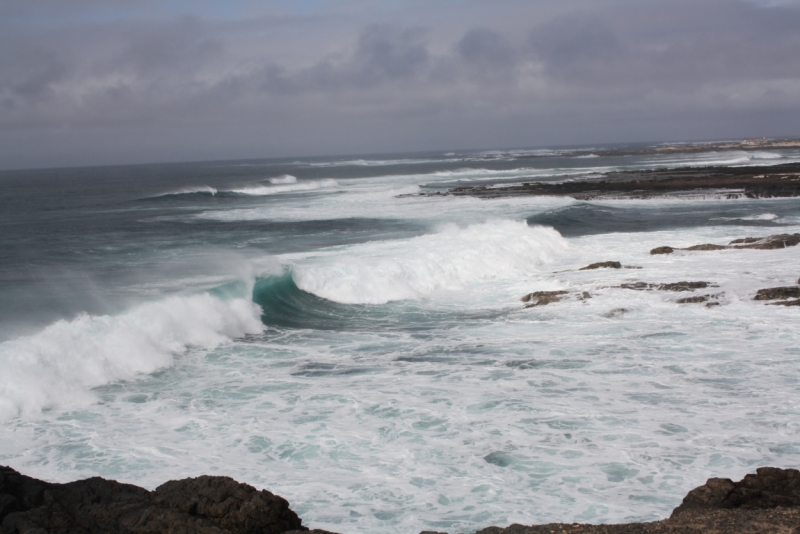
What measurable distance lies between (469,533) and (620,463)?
6.79 ft

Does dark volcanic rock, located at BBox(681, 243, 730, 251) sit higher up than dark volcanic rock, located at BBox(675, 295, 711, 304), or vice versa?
dark volcanic rock, located at BBox(681, 243, 730, 251)

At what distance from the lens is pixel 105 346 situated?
1188cm

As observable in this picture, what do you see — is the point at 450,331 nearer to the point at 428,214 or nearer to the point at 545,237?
the point at 545,237

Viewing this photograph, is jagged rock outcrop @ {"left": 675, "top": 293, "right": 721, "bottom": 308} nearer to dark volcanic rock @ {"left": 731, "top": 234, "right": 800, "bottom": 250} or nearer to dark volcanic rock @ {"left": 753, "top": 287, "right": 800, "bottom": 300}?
dark volcanic rock @ {"left": 753, "top": 287, "right": 800, "bottom": 300}

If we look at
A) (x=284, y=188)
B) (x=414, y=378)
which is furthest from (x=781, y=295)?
(x=284, y=188)

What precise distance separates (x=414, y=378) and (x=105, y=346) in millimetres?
5285

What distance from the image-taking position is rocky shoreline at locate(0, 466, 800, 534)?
16.5ft

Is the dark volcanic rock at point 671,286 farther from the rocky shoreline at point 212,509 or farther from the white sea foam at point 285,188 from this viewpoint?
the white sea foam at point 285,188

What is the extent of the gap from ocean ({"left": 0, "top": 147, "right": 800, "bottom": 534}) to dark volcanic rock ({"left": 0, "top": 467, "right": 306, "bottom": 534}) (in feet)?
3.85

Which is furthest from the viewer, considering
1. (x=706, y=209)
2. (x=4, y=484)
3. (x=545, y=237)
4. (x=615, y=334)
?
(x=706, y=209)

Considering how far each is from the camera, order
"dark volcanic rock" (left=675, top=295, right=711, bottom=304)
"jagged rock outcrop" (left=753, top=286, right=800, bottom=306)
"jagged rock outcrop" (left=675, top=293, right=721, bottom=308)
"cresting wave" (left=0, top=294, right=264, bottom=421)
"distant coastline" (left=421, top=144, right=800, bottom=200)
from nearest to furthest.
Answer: "cresting wave" (left=0, top=294, right=264, bottom=421), "jagged rock outcrop" (left=753, top=286, right=800, bottom=306), "jagged rock outcrop" (left=675, top=293, right=721, bottom=308), "dark volcanic rock" (left=675, top=295, right=711, bottom=304), "distant coastline" (left=421, top=144, right=800, bottom=200)

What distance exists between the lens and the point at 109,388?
35.3 ft

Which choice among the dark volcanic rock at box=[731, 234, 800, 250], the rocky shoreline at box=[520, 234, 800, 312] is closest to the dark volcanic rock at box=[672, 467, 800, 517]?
the rocky shoreline at box=[520, 234, 800, 312]

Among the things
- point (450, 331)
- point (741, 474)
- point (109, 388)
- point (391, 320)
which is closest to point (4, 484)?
point (109, 388)
